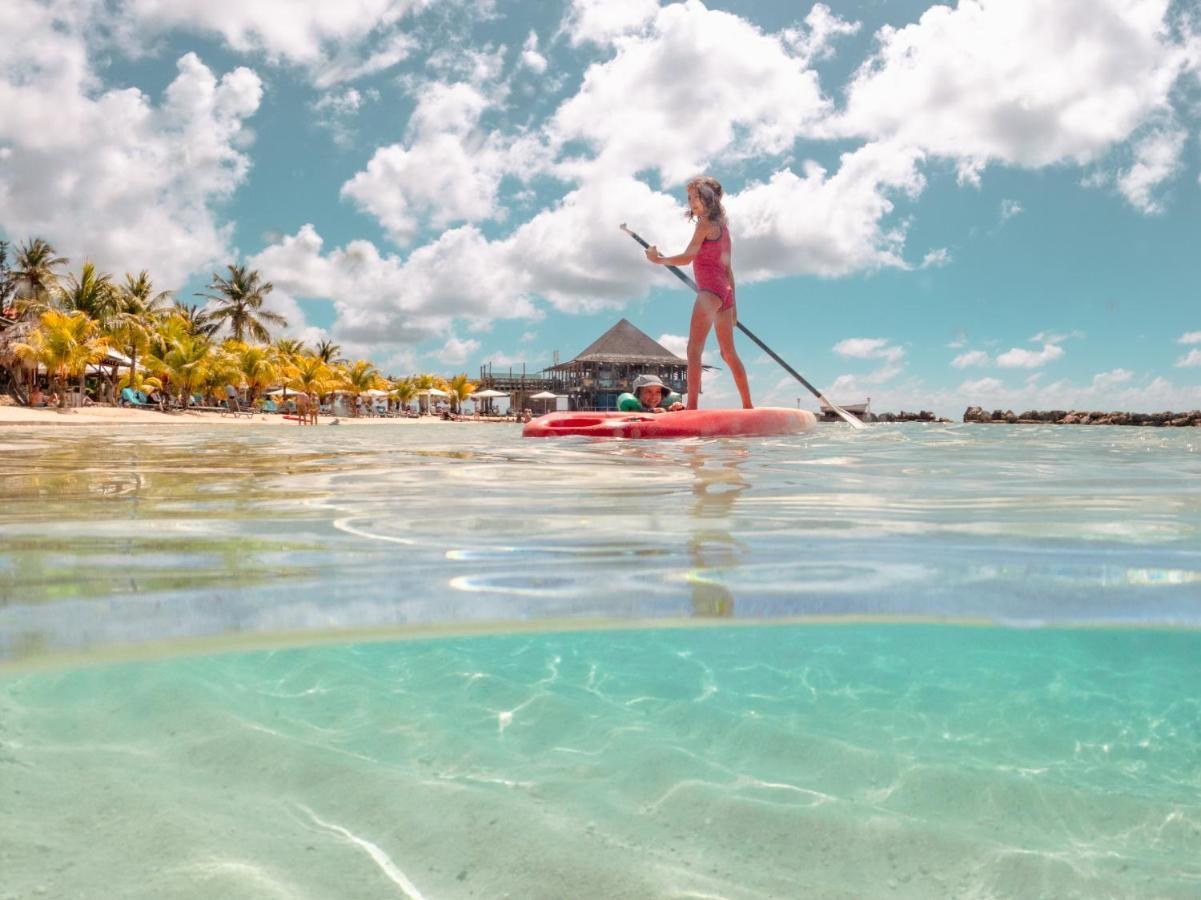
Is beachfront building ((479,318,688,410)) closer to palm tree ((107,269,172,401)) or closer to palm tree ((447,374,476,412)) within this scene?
palm tree ((447,374,476,412))

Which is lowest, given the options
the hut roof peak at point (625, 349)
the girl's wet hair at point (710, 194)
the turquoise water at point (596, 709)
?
the turquoise water at point (596, 709)

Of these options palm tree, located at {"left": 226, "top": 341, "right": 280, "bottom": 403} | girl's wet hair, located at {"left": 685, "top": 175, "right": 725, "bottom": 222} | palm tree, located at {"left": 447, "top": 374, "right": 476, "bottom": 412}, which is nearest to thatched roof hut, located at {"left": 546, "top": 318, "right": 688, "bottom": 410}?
palm tree, located at {"left": 447, "top": 374, "right": 476, "bottom": 412}

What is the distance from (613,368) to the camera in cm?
5659

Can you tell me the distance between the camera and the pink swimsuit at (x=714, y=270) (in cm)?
888

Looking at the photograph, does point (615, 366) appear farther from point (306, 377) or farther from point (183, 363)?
point (183, 363)

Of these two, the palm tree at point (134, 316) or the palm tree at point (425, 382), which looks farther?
→ the palm tree at point (425, 382)

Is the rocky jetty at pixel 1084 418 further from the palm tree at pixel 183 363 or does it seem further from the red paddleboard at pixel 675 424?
the palm tree at pixel 183 363

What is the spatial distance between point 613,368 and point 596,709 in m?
55.4

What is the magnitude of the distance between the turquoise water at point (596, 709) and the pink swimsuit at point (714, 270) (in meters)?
6.24

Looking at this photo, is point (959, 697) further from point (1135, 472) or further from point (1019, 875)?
point (1135, 472)

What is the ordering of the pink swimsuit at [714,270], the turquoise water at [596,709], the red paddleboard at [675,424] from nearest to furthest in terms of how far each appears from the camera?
the turquoise water at [596,709] → the red paddleboard at [675,424] → the pink swimsuit at [714,270]

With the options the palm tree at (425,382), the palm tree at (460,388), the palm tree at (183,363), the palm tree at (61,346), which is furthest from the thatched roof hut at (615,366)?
the palm tree at (61,346)

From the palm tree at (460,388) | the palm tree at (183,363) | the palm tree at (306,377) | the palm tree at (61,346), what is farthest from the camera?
the palm tree at (460,388)

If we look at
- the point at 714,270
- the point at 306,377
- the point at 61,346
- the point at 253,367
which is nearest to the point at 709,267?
the point at 714,270
